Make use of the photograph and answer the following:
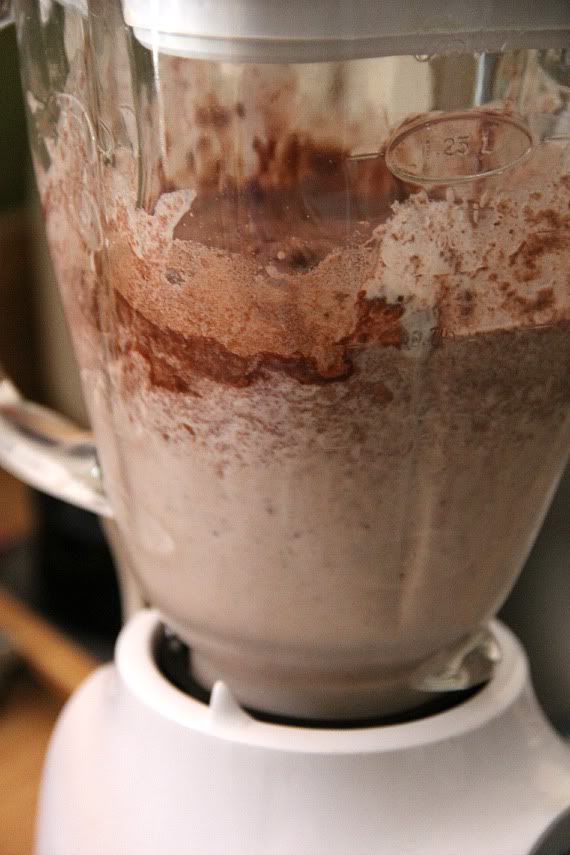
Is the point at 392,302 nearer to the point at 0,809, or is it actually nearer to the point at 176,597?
the point at 176,597

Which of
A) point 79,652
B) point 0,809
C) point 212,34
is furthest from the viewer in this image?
point 79,652

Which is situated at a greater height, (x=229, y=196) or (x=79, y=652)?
(x=229, y=196)

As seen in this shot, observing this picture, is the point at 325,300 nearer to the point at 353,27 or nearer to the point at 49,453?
the point at 353,27

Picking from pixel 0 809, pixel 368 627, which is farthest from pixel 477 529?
pixel 0 809

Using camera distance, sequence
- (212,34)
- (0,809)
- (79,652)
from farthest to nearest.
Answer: (79,652) < (0,809) < (212,34)

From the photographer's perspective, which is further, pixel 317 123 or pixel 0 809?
pixel 0 809

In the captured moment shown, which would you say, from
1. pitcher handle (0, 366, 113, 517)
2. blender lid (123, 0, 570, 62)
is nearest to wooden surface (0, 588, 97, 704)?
pitcher handle (0, 366, 113, 517)

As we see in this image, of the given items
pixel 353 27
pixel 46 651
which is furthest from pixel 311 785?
pixel 46 651
